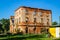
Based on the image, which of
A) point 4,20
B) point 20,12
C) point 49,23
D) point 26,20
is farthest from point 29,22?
point 4,20

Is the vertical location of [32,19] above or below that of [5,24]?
above

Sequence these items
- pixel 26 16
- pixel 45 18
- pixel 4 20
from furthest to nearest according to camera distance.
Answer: pixel 4 20, pixel 45 18, pixel 26 16

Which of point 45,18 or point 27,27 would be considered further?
point 45,18

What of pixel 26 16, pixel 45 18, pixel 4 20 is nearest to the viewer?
pixel 26 16

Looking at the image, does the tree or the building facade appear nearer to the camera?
the building facade

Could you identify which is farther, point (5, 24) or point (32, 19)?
point (5, 24)

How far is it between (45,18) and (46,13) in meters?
1.68

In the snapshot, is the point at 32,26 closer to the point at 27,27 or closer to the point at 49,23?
the point at 27,27

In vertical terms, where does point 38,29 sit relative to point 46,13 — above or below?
below

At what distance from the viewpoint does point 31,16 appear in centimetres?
4672

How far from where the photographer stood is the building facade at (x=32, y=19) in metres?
45.6

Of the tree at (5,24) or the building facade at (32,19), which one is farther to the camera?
the tree at (5,24)

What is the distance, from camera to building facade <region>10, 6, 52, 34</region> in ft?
150

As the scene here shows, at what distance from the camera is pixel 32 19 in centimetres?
4694
